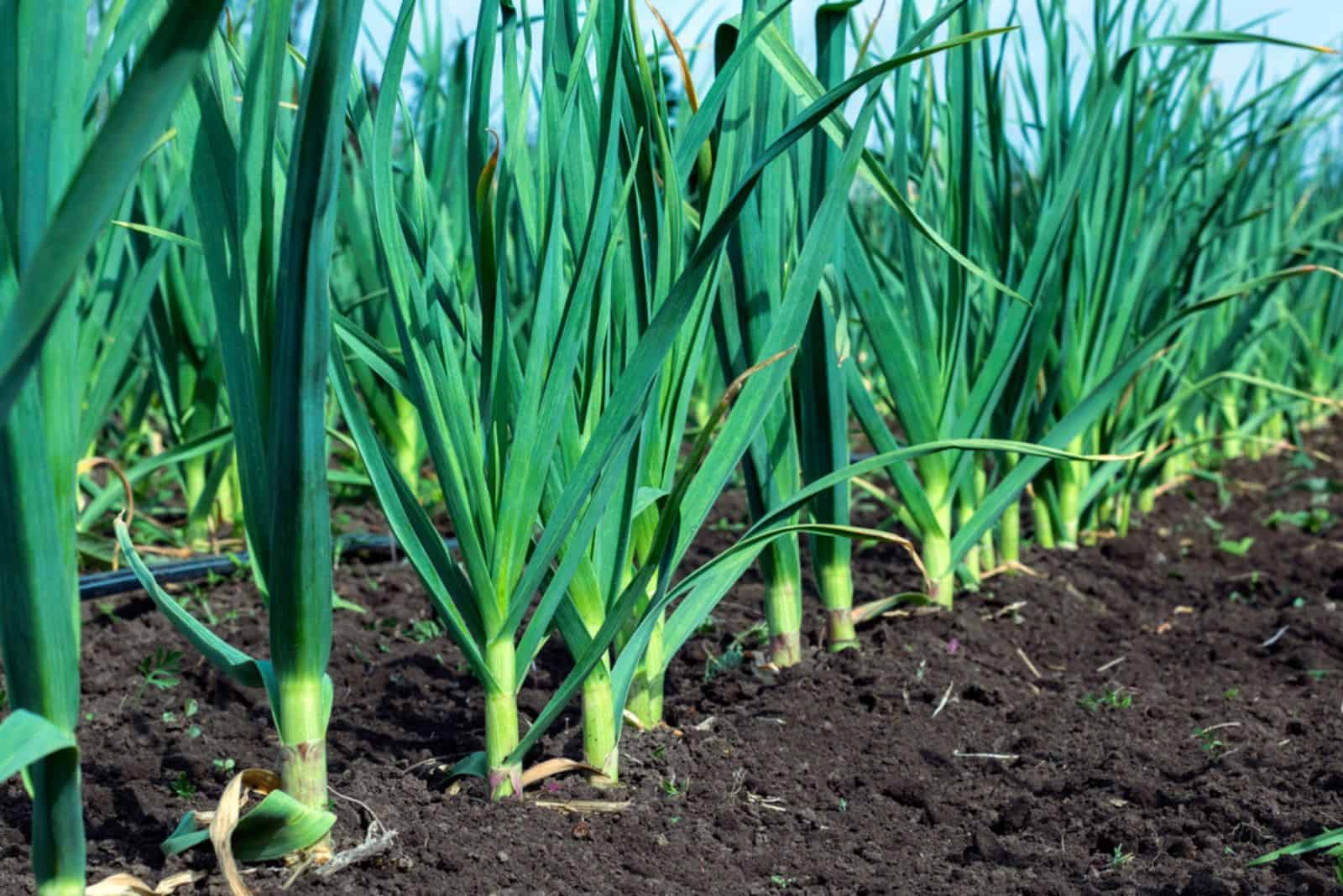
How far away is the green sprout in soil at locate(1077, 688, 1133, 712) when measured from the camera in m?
1.33

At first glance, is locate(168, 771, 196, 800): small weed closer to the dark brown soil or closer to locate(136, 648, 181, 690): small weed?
the dark brown soil

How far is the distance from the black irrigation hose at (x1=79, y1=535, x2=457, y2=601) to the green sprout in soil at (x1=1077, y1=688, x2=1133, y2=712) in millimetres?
884

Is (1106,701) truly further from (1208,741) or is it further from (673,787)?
(673,787)

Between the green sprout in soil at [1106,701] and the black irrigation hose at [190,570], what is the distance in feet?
2.90

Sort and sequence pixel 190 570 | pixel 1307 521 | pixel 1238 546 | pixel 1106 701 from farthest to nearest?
pixel 1307 521, pixel 1238 546, pixel 190 570, pixel 1106 701

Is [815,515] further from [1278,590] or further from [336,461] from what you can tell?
[336,461]

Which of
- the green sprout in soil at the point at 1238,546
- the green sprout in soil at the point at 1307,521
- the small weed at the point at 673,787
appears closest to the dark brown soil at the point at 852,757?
the small weed at the point at 673,787

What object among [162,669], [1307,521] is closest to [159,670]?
[162,669]

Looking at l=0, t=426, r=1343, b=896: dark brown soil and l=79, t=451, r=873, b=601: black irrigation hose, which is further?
l=79, t=451, r=873, b=601: black irrigation hose

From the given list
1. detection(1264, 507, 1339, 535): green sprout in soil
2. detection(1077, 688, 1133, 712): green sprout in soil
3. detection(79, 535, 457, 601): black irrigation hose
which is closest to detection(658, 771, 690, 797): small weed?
detection(1077, 688, 1133, 712): green sprout in soil

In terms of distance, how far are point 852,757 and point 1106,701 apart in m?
0.36

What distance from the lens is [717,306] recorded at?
4.01 ft

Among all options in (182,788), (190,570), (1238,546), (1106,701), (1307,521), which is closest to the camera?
(182,788)

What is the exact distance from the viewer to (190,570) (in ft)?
5.82
